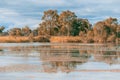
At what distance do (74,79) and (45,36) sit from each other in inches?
2346

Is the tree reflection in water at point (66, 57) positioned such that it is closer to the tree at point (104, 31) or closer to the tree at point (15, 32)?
the tree at point (104, 31)

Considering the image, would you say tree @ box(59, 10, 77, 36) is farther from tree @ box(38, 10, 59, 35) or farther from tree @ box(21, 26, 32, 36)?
tree @ box(21, 26, 32, 36)

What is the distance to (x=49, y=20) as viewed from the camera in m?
80.2

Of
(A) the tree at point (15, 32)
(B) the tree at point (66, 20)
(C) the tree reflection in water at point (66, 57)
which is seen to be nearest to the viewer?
(C) the tree reflection in water at point (66, 57)

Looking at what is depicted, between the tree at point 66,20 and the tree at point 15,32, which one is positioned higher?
the tree at point 66,20

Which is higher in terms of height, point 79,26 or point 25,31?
point 79,26

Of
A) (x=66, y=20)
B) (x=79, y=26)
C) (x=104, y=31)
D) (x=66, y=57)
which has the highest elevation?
(x=66, y=20)

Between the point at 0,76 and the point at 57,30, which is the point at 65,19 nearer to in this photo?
the point at 57,30

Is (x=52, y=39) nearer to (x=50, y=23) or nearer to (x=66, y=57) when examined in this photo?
(x=50, y=23)

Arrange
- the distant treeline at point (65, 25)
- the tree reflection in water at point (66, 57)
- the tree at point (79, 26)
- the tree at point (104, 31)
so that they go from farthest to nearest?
the tree at point (79, 26) < the distant treeline at point (65, 25) < the tree at point (104, 31) < the tree reflection in water at point (66, 57)

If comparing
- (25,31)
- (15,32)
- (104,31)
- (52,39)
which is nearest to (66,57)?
(104,31)

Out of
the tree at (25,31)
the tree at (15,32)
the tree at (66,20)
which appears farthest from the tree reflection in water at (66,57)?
the tree at (25,31)

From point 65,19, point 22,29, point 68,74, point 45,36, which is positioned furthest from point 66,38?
point 68,74

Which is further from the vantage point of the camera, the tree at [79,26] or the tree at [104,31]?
the tree at [79,26]
